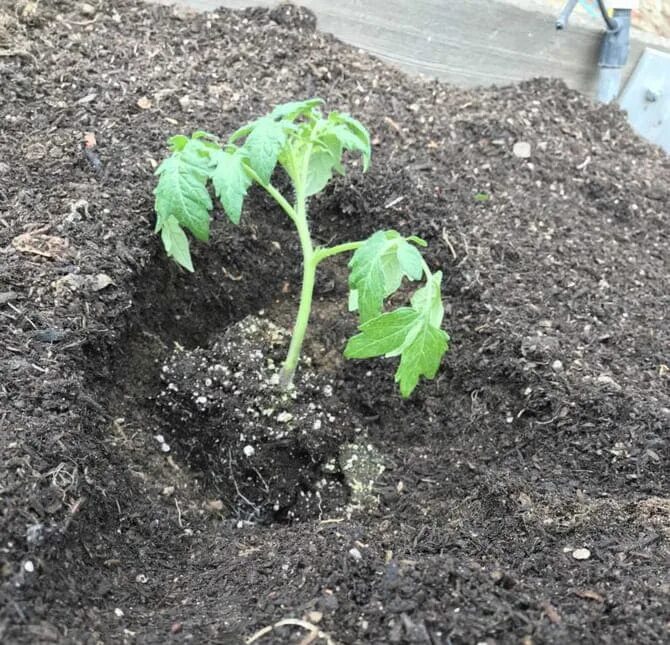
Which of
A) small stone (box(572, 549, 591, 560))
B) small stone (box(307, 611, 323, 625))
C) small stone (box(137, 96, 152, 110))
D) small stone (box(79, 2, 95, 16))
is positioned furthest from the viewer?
small stone (box(79, 2, 95, 16))

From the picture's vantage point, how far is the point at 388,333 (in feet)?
4.43

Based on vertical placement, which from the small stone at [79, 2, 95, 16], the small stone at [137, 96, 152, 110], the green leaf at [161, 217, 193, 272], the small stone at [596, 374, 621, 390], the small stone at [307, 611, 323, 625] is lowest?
the small stone at [307, 611, 323, 625]

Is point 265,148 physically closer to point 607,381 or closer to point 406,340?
point 406,340

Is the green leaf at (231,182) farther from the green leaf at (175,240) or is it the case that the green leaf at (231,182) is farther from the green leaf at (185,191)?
the green leaf at (175,240)

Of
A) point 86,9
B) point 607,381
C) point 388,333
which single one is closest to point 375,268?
point 388,333

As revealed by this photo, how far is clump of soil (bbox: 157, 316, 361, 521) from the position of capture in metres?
1.70

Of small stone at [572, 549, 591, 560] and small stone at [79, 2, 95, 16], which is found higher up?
small stone at [79, 2, 95, 16]

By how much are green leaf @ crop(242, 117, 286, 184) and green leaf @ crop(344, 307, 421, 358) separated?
0.36 metres

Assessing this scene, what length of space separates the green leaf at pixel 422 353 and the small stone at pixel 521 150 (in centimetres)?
126

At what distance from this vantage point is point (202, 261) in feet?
6.38

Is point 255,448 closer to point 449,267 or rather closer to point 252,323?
point 252,323

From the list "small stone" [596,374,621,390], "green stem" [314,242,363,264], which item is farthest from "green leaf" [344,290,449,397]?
"small stone" [596,374,621,390]

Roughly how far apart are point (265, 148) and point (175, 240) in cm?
37

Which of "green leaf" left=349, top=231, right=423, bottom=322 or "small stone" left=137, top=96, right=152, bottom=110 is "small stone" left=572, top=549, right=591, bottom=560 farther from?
"small stone" left=137, top=96, right=152, bottom=110
